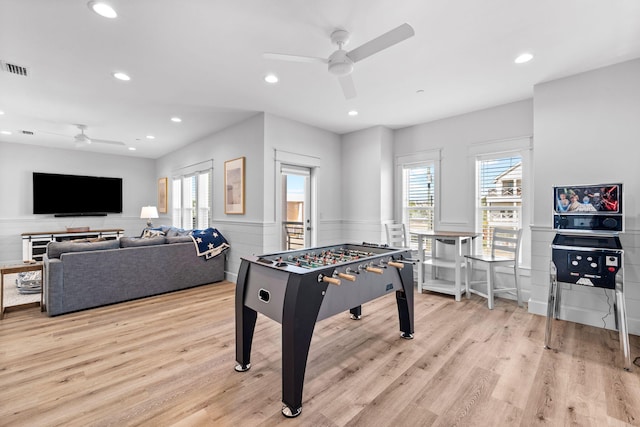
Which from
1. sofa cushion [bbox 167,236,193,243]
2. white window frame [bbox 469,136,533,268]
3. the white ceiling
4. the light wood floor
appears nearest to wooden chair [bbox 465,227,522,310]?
white window frame [bbox 469,136,533,268]

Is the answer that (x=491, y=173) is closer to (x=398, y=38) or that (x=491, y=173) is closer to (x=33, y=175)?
(x=398, y=38)

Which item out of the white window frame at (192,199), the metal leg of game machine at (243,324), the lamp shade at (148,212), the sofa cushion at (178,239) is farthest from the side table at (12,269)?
the lamp shade at (148,212)

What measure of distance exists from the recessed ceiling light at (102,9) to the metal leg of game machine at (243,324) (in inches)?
82.9

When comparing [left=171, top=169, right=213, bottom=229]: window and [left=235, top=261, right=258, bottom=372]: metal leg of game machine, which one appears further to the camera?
[left=171, top=169, right=213, bottom=229]: window

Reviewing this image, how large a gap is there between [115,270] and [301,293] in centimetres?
325

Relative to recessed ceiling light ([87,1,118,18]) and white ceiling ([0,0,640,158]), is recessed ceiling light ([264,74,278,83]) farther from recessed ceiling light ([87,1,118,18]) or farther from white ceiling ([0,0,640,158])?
recessed ceiling light ([87,1,118,18])

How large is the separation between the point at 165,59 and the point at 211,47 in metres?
0.58

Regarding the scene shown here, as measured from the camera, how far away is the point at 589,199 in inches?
108

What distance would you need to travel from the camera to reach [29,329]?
9.88 ft

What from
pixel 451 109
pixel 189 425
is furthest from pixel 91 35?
pixel 451 109

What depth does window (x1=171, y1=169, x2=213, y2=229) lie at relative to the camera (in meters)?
6.07

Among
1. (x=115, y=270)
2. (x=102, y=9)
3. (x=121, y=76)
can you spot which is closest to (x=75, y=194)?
(x=115, y=270)

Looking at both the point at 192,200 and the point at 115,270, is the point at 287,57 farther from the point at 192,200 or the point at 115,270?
the point at 192,200

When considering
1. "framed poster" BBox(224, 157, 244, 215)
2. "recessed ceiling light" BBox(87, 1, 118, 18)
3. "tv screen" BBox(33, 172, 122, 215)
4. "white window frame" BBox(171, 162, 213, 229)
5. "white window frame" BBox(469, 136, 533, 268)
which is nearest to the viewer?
"recessed ceiling light" BBox(87, 1, 118, 18)
